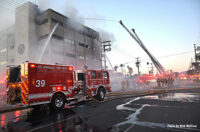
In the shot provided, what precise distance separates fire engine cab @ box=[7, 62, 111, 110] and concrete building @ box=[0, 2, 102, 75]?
65.2 ft

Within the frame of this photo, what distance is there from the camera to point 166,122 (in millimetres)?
4180

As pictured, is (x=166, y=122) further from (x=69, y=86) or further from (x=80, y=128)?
(x=69, y=86)

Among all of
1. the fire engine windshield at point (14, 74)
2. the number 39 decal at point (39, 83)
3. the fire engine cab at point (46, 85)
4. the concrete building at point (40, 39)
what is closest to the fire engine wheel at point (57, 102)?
the fire engine cab at point (46, 85)

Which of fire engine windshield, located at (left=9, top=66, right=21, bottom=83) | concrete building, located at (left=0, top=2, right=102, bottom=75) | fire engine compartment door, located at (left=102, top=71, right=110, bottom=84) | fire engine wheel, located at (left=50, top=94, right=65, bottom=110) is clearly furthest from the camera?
concrete building, located at (left=0, top=2, right=102, bottom=75)

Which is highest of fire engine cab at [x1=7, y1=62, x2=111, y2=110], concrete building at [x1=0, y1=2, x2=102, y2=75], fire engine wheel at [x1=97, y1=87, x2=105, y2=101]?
concrete building at [x1=0, y1=2, x2=102, y2=75]

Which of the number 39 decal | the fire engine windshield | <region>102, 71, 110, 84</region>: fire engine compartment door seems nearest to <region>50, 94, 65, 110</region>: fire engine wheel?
the number 39 decal

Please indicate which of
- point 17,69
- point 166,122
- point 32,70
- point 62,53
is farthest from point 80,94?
point 62,53

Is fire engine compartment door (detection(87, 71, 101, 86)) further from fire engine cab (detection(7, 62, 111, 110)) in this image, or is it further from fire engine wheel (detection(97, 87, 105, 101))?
fire engine wheel (detection(97, 87, 105, 101))

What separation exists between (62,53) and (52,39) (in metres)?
4.03

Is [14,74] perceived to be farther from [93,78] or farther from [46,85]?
[93,78]

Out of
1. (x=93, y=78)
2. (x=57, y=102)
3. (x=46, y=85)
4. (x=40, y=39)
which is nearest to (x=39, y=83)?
(x=46, y=85)

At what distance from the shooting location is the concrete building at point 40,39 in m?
28.8

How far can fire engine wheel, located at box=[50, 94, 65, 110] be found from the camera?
670 cm

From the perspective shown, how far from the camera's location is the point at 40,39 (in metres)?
31.2
